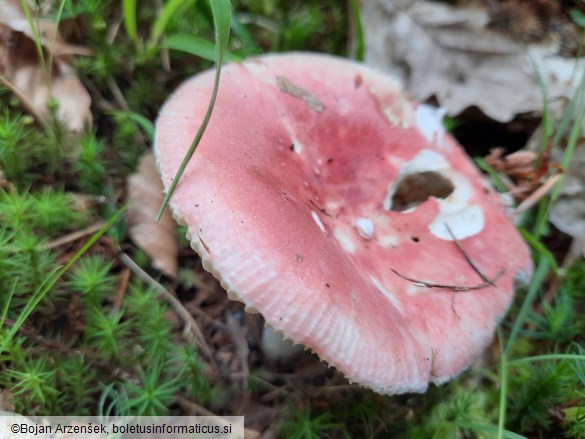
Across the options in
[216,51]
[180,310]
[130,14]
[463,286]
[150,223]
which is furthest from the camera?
[130,14]

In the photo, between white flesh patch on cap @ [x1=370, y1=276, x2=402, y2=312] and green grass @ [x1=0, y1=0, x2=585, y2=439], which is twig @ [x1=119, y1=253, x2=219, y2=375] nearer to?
green grass @ [x1=0, y1=0, x2=585, y2=439]

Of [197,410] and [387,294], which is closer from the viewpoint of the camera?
[387,294]

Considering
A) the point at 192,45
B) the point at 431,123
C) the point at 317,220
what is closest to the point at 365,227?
the point at 317,220

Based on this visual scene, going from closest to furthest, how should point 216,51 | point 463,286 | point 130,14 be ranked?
point 216,51 → point 463,286 → point 130,14

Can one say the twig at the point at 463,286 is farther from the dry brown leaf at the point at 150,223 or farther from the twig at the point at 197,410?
the dry brown leaf at the point at 150,223

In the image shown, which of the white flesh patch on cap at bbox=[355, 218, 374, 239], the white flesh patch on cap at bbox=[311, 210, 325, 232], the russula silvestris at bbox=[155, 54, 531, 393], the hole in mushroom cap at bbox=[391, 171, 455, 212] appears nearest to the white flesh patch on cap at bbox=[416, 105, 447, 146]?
the russula silvestris at bbox=[155, 54, 531, 393]

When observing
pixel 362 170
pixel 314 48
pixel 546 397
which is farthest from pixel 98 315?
pixel 314 48

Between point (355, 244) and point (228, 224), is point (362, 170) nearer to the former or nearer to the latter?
point (355, 244)

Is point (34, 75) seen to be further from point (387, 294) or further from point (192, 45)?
point (387, 294)
